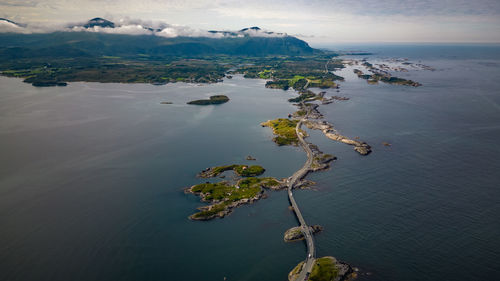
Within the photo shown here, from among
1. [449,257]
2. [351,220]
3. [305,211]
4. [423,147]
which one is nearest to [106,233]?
[305,211]

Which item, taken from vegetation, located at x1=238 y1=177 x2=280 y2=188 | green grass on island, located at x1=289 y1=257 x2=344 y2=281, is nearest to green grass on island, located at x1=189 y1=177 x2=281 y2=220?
vegetation, located at x1=238 y1=177 x2=280 y2=188

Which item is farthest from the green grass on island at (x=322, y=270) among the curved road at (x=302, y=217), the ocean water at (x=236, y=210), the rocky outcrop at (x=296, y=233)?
the rocky outcrop at (x=296, y=233)

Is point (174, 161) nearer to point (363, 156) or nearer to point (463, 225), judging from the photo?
point (363, 156)

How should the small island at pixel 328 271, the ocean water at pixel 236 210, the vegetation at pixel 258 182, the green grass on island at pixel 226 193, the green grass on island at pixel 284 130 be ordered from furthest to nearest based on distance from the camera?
the green grass on island at pixel 284 130
the vegetation at pixel 258 182
the green grass on island at pixel 226 193
the ocean water at pixel 236 210
the small island at pixel 328 271

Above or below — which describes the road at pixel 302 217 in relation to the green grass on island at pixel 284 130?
below

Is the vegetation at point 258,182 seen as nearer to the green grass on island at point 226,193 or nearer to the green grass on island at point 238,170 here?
the green grass on island at point 226,193

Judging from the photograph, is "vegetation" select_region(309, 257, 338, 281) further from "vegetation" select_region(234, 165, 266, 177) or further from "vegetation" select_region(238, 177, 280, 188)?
"vegetation" select_region(234, 165, 266, 177)

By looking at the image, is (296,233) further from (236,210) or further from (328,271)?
(236,210)
